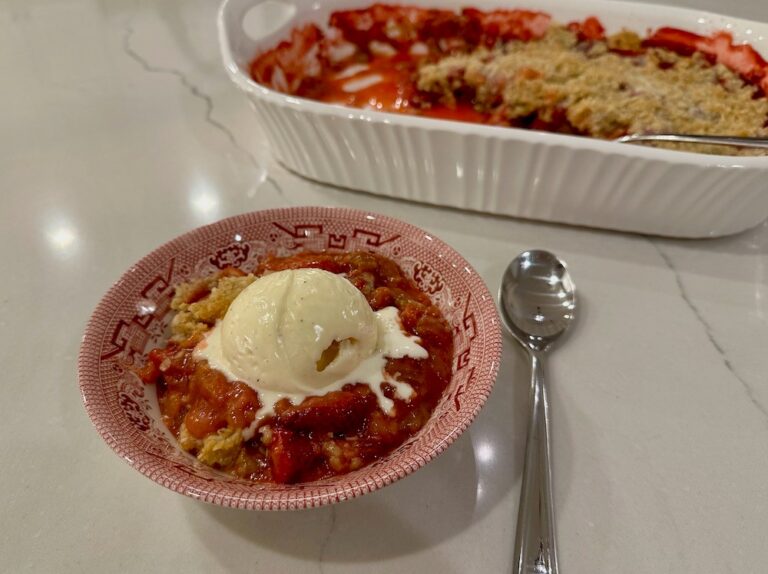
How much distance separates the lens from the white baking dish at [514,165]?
45.1 inches

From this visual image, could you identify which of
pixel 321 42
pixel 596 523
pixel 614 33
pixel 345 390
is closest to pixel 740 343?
pixel 596 523

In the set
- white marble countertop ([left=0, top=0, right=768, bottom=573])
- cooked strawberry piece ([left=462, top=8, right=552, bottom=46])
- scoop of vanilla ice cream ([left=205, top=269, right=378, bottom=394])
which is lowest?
white marble countertop ([left=0, top=0, right=768, bottom=573])

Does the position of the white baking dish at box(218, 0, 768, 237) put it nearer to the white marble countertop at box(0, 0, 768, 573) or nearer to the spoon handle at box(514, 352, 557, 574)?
the white marble countertop at box(0, 0, 768, 573)

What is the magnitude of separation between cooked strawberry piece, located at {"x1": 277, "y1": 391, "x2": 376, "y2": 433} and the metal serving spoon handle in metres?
0.77

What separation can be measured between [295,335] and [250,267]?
302 millimetres

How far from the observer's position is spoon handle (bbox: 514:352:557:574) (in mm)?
801

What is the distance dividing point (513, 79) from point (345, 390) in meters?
1.02

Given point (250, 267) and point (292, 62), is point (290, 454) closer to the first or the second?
point (250, 267)

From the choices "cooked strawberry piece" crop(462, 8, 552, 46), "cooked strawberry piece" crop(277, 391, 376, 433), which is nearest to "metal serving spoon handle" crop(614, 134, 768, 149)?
"cooked strawberry piece" crop(462, 8, 552, 46)

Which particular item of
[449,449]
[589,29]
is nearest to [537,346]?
[449,449]

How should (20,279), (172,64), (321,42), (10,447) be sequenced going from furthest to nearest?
(172,64) → (321,42) → (20,279) → (10,447)

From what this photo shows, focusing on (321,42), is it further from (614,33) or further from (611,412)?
(611,412)

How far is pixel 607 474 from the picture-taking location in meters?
0.94

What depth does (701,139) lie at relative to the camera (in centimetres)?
125
